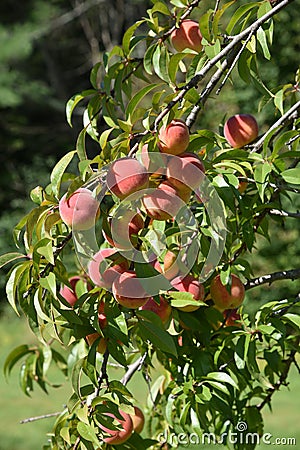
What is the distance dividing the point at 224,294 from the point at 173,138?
225mm

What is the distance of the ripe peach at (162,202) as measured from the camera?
715 mm

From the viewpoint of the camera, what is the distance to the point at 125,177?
27.1 inches

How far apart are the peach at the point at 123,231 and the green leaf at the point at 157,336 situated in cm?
8

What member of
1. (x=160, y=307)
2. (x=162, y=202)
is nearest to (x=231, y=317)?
(x=160, y=307)

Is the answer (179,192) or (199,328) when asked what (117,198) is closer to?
(179,192)

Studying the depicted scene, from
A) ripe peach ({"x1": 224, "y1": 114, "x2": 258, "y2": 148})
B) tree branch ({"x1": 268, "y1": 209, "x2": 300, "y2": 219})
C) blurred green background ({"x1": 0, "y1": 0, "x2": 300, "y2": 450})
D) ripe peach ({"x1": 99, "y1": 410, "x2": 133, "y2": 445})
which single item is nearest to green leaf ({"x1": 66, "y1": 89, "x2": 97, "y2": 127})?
ripe peach ({"x1": 224, "y1": 114, "x2": 258, "y2": 148})

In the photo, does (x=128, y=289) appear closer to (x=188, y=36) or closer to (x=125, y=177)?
(x=125, y=177)

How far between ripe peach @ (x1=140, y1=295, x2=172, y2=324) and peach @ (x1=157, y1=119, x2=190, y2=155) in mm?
166

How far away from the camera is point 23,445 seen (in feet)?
10.4

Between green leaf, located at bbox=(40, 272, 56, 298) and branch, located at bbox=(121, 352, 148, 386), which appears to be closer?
green leaf, located at bbox=(40, 272, 56, 298)

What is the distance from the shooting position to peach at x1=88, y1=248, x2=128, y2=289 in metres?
0.74

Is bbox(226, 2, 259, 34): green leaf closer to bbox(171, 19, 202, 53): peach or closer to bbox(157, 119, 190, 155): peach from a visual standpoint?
bbox(171, 19, 202, 53): peach

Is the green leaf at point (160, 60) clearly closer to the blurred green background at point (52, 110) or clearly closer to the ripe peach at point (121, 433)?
the ripe peach at point (121, 433)

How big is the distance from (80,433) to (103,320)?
0.12m
